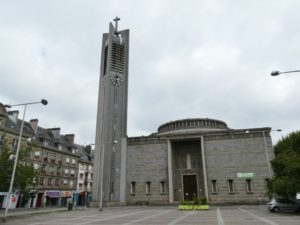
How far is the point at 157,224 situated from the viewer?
51.6 feet

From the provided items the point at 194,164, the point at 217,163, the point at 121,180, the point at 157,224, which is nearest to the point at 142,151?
the point at 121,180

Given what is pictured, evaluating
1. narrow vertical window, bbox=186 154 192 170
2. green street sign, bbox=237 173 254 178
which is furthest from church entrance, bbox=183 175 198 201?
green street sign, bbox=237 173 254 178

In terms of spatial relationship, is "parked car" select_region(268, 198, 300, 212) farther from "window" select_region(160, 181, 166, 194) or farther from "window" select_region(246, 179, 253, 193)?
"window" select_region(160, 181, 166, 194)

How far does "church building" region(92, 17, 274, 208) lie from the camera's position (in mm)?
37631

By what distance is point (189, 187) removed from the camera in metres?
41.4

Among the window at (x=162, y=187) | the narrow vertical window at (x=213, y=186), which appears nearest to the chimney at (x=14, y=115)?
the window at (x=162, y=187)

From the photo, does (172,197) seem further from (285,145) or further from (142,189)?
(285,145)

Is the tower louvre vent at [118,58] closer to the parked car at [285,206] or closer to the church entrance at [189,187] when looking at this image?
the church entrance at [189,187]

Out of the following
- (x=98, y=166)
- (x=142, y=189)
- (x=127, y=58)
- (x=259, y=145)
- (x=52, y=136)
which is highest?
(x=127, y=58)

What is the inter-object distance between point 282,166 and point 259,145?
1367cm

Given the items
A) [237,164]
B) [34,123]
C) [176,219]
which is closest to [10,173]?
[176,219]

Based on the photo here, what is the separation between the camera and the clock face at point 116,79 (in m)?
44.2

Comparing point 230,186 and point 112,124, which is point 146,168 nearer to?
point 112,124

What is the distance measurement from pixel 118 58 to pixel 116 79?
3915 mm
